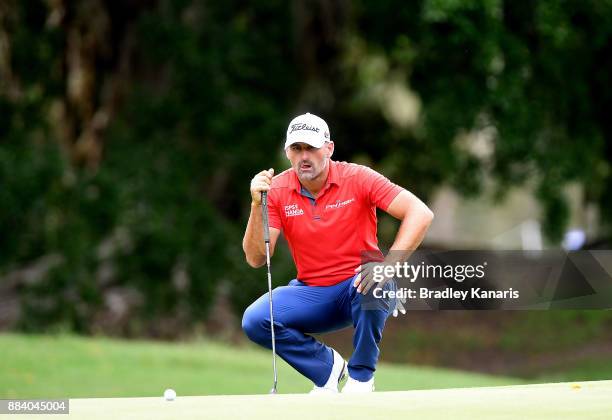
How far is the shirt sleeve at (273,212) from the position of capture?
25.8 feet

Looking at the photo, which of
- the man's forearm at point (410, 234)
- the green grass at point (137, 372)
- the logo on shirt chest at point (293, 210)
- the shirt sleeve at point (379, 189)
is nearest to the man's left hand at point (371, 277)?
the man's forearm at point (410, 234)

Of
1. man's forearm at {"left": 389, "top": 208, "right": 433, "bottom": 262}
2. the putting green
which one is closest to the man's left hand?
man's forearm at {"left": 389, "top": 208, "right": 433, "bottom": 262}

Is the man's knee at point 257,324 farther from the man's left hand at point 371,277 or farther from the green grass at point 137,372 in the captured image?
→ the green grass at point 137,372

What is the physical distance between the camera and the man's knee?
7.93 meters

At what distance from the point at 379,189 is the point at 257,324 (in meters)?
1.13

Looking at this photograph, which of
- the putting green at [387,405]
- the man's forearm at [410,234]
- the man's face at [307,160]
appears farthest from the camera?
the man's face at [307,160]

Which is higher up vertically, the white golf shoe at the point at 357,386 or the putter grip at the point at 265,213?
the putter grip at the point at 265,213

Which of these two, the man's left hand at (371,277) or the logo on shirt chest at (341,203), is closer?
the man's left hand at (371,277)

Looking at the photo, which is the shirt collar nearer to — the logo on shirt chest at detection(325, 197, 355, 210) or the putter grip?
the logo on shirt chest at detection(325, 197, 355, 210)

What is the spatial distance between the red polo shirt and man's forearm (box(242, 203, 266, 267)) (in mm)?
127

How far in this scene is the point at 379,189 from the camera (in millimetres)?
7629

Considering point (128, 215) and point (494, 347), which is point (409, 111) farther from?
point (128, 215)

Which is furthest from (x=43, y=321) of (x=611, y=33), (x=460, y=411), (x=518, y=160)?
(x=460, y=411)

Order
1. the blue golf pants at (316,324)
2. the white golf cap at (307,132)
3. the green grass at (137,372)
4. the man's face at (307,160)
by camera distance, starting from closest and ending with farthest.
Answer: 1. the white golf cap at (307,132)
2. the man's face at (307,160)
3. the blue golf pants at (316,324)
4. the green grass at (137,372)
